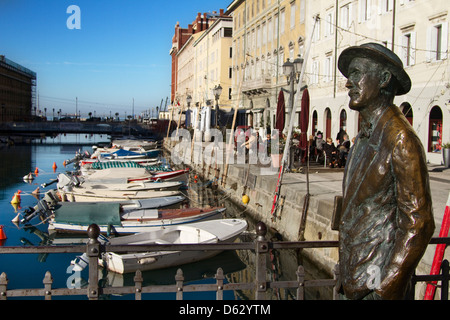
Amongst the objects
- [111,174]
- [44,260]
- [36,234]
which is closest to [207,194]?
[111,174]

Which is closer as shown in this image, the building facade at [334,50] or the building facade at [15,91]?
the building facade at [334,50]

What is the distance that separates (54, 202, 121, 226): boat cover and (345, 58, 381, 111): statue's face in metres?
14.8

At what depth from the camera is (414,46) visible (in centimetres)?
2334

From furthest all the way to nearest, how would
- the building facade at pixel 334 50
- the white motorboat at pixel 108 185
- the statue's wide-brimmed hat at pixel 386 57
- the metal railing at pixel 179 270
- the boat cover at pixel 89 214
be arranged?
1. the white motorboat at pixel 108 185
2. the building facade at pixel 334 50
3. the boat cover at pixel 89 214
4. the metal railing at pixel 179 270
5. the statue's wide-brimmed hat at pixel 386 57

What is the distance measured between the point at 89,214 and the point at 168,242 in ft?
14.9

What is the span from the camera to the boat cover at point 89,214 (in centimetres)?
1734

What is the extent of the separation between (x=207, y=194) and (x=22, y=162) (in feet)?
96.7

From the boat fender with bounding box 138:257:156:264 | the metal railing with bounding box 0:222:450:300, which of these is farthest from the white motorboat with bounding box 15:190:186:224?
the metal railing with bounding box 0:222:450:300

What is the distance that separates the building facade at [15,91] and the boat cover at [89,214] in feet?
305

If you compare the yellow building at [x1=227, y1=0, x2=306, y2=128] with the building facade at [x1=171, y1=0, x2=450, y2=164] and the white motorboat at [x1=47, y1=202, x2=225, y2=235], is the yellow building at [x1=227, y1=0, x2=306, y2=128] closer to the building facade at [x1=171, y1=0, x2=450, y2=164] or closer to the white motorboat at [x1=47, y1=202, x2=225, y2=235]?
the building facade at [x1=171, y1=0, x2=450, y2=164]

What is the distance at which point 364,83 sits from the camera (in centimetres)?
330

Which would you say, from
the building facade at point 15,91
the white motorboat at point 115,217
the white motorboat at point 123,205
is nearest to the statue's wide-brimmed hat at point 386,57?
the white motorboat at point 115,217

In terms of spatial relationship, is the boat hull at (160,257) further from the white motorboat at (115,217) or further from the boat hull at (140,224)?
the white motorboat at (115,217)

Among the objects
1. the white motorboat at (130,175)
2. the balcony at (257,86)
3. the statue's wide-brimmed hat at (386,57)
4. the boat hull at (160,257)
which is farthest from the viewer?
the balcony at (257,86)
